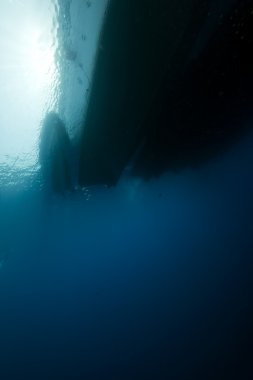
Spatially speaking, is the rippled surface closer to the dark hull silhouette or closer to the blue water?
the dark hull silhouette

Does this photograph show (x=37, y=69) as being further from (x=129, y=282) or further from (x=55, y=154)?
(x=129, y=282)

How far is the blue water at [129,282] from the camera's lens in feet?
8.66

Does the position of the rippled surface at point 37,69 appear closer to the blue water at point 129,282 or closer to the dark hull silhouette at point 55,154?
the dark hull silhouette at point 55,154

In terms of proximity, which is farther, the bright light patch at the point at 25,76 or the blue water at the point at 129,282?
the blue water at the point at 129,282

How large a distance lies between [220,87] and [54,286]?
262 cm

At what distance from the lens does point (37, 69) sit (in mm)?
2623

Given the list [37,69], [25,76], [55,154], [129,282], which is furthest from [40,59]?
[129,282]

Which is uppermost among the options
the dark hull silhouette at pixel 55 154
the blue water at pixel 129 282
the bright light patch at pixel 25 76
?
the bright light patch at pixel 25 76

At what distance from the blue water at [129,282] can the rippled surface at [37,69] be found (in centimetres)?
56

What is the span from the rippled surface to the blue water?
56cm

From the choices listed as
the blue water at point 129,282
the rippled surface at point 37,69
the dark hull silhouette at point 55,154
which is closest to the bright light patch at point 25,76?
the rippled surface at point 37,69

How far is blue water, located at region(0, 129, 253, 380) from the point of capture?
8.66 feet

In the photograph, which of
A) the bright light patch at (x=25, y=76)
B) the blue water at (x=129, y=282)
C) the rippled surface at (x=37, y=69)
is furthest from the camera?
the blue water at (x=129, y=282)

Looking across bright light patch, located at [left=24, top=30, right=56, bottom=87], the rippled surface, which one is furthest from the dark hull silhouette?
bright light patch, located at [left=24, top=30, right=56, bottom=87]
